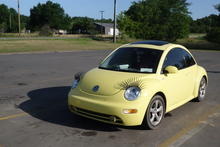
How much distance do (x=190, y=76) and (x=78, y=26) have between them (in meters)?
95.4

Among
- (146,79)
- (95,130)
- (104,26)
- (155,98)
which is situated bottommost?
(95,130)

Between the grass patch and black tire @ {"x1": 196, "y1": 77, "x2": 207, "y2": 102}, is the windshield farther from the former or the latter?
the grass patch

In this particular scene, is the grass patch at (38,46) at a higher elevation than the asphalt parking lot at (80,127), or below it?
higher

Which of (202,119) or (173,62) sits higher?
(173,62)

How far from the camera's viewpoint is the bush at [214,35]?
44406 mm

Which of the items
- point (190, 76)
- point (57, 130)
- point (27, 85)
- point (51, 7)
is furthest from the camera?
point (51, 7)

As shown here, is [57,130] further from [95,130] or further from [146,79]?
[146,79]

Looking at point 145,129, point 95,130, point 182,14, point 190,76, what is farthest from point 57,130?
point 182,14

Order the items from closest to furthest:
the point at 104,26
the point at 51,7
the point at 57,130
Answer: the point at 57,130 → the point at 51,7 → the point at 104,26

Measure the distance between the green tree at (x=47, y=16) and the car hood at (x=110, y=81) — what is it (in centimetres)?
8275

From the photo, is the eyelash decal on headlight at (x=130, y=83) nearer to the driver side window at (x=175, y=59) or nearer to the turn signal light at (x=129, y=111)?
the turn signal light at (x=129, y=111)

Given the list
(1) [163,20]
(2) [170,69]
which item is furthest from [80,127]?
(1) [163,20]

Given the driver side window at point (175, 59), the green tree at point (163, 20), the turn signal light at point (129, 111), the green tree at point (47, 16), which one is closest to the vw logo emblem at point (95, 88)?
the turn signal light at point (129, 111)

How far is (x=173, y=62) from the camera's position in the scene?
570cm
